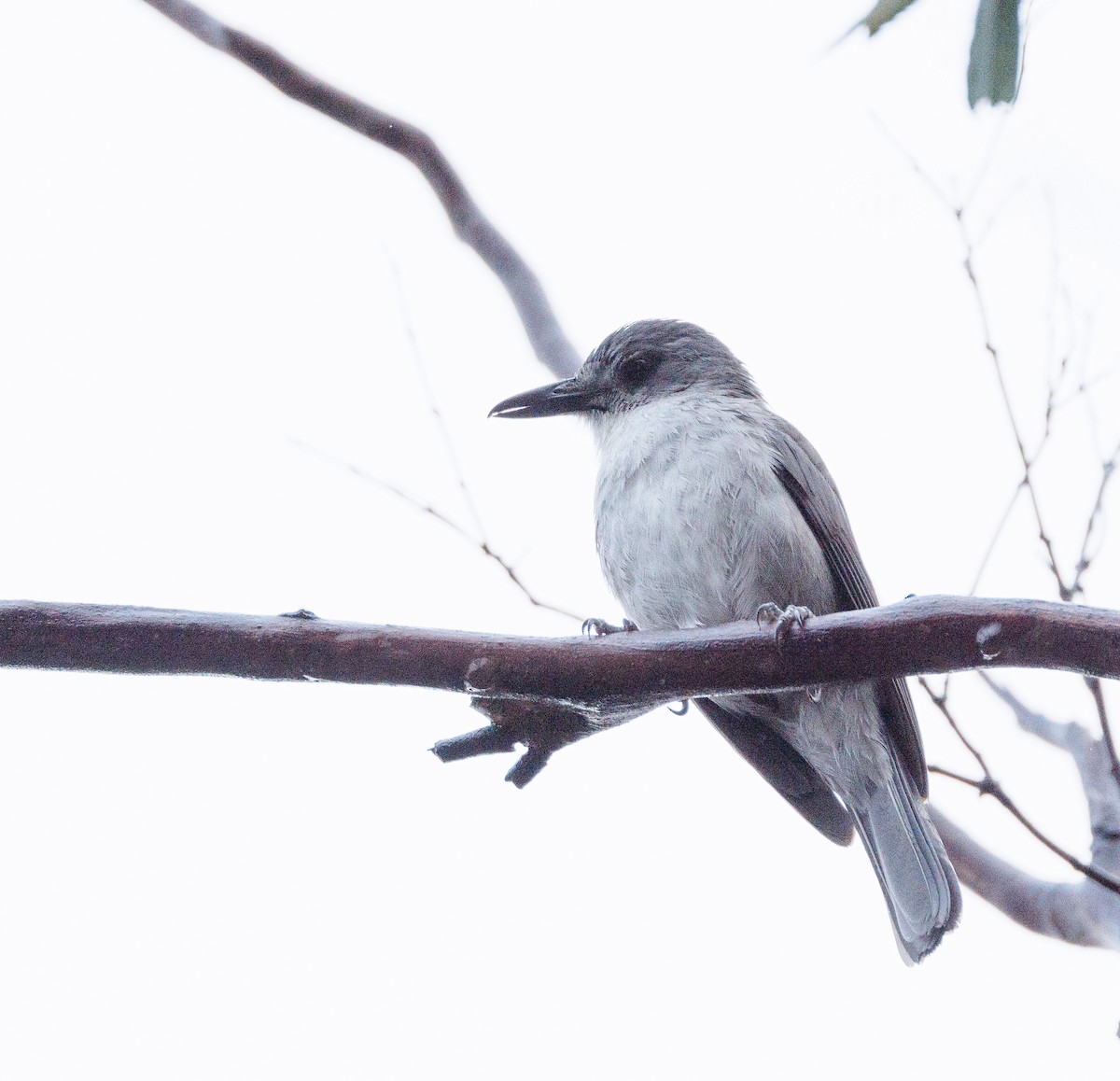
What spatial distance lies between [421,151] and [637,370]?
40.7 inches

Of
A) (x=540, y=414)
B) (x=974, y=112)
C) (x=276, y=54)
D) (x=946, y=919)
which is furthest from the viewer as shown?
(x=540, y=414)

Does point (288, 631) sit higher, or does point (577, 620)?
point (577, 620)

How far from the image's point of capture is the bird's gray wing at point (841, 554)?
3213 millimetres

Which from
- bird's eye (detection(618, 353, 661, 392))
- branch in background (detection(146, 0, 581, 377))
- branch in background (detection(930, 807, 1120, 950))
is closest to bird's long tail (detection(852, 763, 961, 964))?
branch in background (detection(930, 807, 1120, 950))

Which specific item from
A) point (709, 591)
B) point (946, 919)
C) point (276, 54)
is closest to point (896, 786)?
point (946, 919)

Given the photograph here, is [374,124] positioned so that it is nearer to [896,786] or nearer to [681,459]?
[681,459]

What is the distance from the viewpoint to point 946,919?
9.45 ft

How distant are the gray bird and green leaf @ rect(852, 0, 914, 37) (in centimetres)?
117

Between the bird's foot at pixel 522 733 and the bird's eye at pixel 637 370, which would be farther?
the bird's eye at pixel 637 370

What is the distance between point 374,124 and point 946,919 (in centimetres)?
294

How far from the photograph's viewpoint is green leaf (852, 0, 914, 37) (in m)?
2.49

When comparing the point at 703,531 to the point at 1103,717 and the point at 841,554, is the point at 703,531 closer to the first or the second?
the point at 841,554

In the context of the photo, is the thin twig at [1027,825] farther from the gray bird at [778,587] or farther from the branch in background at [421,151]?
the branch in background at [421,151]

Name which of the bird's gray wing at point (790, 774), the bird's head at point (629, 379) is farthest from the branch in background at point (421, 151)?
the bird's gray wing at point (790, 774)
